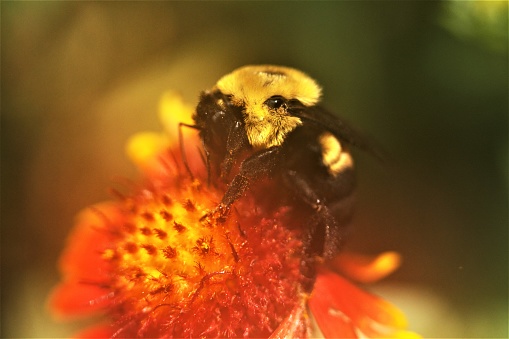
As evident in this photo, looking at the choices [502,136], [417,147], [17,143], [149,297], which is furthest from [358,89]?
[17,143]

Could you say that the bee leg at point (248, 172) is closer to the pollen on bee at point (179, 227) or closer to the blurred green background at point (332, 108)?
the pollen on bee at point (179, 227)

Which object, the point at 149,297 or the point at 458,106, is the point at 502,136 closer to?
the point at 458,106

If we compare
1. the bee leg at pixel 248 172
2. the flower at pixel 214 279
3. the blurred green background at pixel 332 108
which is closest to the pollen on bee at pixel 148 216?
the flower at pixel 214 279

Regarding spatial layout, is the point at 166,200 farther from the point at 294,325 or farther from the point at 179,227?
the point at 294,325

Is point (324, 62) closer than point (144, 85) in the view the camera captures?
Yes

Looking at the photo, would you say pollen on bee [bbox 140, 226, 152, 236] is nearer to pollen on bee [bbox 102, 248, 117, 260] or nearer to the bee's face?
pollen on bee [bbox 102, 248, 117, 260]
